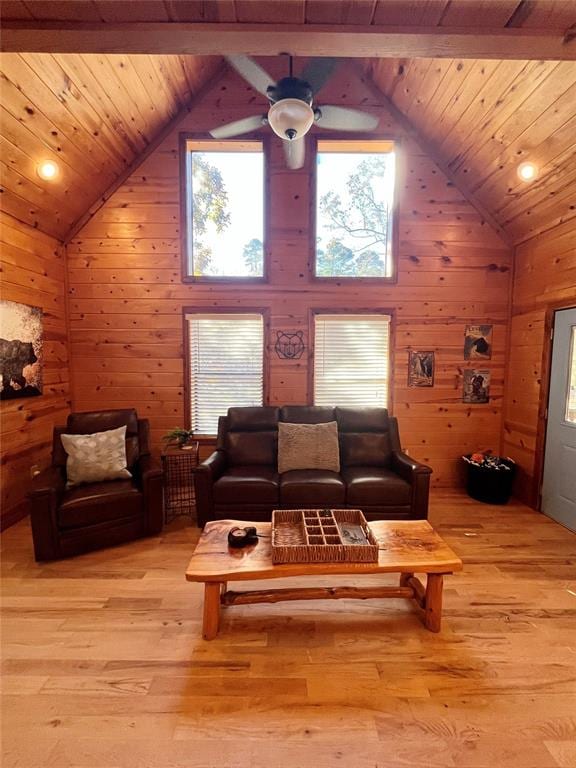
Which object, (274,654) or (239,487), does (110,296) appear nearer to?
(239,487)

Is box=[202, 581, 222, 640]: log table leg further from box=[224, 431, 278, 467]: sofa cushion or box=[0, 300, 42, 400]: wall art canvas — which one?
box=[0, 300, 42, 400]: wall art canvas

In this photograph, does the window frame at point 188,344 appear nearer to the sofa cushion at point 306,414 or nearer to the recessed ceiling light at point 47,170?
the sofa cushion at point 306,414

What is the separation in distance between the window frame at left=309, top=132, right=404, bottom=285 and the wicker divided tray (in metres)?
2.73

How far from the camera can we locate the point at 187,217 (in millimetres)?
4020

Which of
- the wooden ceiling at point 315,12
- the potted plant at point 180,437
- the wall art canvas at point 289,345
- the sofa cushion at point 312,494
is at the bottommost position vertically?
the sofa cushion at point 312,494

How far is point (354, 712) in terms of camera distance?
153cm

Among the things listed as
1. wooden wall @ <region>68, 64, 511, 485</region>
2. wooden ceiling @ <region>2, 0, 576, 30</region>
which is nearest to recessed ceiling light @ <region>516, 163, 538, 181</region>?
wooden wall @ <region>68, 64, 511, 485</region>

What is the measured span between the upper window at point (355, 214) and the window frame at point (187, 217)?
61 centimetres

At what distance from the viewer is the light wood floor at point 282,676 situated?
1.40m

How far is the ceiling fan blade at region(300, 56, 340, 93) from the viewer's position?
2229 millimetres

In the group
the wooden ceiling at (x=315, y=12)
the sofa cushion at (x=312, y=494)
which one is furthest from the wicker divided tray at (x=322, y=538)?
the wooden ceiling at (x=315, y=12)

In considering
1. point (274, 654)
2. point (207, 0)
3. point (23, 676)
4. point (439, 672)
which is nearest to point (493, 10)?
point (207, 0)

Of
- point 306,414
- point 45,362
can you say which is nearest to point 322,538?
point 306,414

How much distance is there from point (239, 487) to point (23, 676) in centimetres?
172
